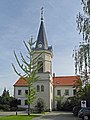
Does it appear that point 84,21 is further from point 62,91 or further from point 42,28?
point 62,91

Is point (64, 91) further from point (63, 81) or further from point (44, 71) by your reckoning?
point (44, 71)

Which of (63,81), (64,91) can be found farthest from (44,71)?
(63,81)

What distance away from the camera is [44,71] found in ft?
248

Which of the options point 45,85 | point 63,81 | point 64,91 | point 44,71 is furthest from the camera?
point 63,81

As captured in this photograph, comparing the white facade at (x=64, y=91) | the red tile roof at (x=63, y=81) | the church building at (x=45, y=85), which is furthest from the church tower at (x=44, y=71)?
the red tile roof at (x=63, y=81)

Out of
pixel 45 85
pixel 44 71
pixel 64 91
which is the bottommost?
pixel 64 91

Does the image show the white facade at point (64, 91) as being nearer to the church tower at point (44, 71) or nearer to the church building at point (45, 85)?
the church building at point (45, 85)

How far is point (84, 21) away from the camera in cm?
2159

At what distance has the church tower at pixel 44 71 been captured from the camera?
7475cm

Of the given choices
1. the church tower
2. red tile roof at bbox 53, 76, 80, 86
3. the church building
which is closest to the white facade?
the church building

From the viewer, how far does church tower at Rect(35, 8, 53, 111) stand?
74750 millimetres

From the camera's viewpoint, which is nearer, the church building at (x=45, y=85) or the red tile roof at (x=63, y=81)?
the church building at (x=45, y=85)

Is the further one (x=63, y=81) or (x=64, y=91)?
(x=63, y=81)

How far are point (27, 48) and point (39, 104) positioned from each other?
15.6 m
